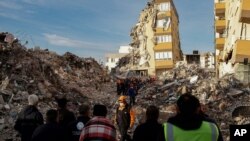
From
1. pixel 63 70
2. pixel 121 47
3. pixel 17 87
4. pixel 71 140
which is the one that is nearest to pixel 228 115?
pixel 17 87

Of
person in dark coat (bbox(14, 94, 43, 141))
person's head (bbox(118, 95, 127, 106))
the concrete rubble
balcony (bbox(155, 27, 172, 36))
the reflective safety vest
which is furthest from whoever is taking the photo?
balcony (bbox(155, 27, 172, 36))

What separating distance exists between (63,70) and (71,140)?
29.9 meters

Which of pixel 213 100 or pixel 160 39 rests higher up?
pixel 160 39

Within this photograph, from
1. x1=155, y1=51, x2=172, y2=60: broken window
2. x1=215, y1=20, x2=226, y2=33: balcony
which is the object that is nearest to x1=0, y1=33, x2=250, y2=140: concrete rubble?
x1=215, y1=20, x2=226, y2=33: balcony

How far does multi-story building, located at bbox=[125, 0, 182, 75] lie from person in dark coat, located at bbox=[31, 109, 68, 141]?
5745cm

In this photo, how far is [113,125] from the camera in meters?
6.20

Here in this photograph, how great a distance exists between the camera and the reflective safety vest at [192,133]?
393cm

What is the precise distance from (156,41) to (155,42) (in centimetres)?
26

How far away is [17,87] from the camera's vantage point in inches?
814

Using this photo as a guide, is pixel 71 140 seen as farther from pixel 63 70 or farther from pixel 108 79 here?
pixel 108 79

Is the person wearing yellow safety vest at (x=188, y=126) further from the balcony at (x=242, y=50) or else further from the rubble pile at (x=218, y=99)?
the balcony at (x=242, y=50)

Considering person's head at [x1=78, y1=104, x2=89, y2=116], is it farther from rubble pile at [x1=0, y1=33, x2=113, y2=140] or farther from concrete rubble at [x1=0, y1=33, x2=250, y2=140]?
rubble pile at [x1=0, y1=33, x2=113, y2=140]

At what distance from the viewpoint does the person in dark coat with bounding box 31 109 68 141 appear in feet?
20.5

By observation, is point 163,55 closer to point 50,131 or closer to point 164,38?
point 164,38
